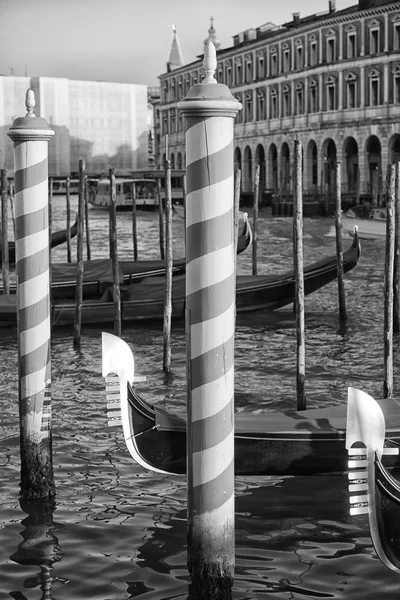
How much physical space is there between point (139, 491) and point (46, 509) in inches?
20.3

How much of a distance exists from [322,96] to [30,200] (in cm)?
2504

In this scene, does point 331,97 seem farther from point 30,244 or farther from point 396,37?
point 30,244

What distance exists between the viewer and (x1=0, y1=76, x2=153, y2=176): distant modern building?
47375mm

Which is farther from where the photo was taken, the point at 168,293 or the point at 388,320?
the point at 168,293

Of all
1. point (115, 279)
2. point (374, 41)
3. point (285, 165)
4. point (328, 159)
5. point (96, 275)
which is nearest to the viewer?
point (115, 279)

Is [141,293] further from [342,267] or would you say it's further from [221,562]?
[221,562]

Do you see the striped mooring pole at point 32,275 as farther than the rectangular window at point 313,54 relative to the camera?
No

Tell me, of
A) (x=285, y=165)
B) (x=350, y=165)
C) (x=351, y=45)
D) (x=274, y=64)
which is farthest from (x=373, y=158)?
(x=274, y=64)

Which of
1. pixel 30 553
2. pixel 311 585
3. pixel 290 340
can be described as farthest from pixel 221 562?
pixel 290 340

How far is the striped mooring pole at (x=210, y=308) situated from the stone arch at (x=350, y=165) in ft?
81.0

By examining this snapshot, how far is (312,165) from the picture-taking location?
29.5m

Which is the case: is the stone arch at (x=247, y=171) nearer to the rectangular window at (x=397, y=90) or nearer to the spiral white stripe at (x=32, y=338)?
the rectangular window at (x=397, y=90)

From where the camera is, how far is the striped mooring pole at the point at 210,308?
283cm

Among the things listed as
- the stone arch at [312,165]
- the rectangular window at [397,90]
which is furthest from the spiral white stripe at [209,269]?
the stone arch at [312,165]
